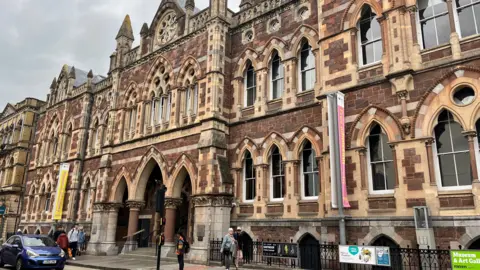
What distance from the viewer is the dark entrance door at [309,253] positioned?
13469mm

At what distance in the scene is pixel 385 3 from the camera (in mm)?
13125

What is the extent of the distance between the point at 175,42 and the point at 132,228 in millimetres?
10872

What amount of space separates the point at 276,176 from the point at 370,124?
491 centimetres

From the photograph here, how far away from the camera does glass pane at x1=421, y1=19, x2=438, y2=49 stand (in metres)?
12.3

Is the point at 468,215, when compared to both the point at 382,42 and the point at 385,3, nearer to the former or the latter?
the point at 382,42

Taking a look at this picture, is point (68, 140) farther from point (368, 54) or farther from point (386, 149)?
point (386, 149)

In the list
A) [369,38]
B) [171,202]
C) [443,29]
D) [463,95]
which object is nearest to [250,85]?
[369,38]

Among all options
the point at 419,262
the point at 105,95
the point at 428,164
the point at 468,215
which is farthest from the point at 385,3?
the point at 105,95

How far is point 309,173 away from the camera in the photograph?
15.0 meters

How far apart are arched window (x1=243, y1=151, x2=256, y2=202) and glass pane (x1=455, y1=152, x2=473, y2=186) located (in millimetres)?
8289

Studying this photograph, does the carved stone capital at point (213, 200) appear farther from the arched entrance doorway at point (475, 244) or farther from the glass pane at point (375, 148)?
the arched entrance doorway at point (475, 244)

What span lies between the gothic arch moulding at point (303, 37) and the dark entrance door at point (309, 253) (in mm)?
7840

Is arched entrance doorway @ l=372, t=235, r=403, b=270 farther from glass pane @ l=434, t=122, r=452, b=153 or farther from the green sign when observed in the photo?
glass pane @ l=434, t=122, r=452, b=153

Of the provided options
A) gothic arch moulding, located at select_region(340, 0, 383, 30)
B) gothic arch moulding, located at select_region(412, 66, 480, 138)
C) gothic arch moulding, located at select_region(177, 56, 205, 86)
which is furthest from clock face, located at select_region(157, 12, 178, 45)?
gothic arch moulding, located at select_region(412, 66, 480, 138)
